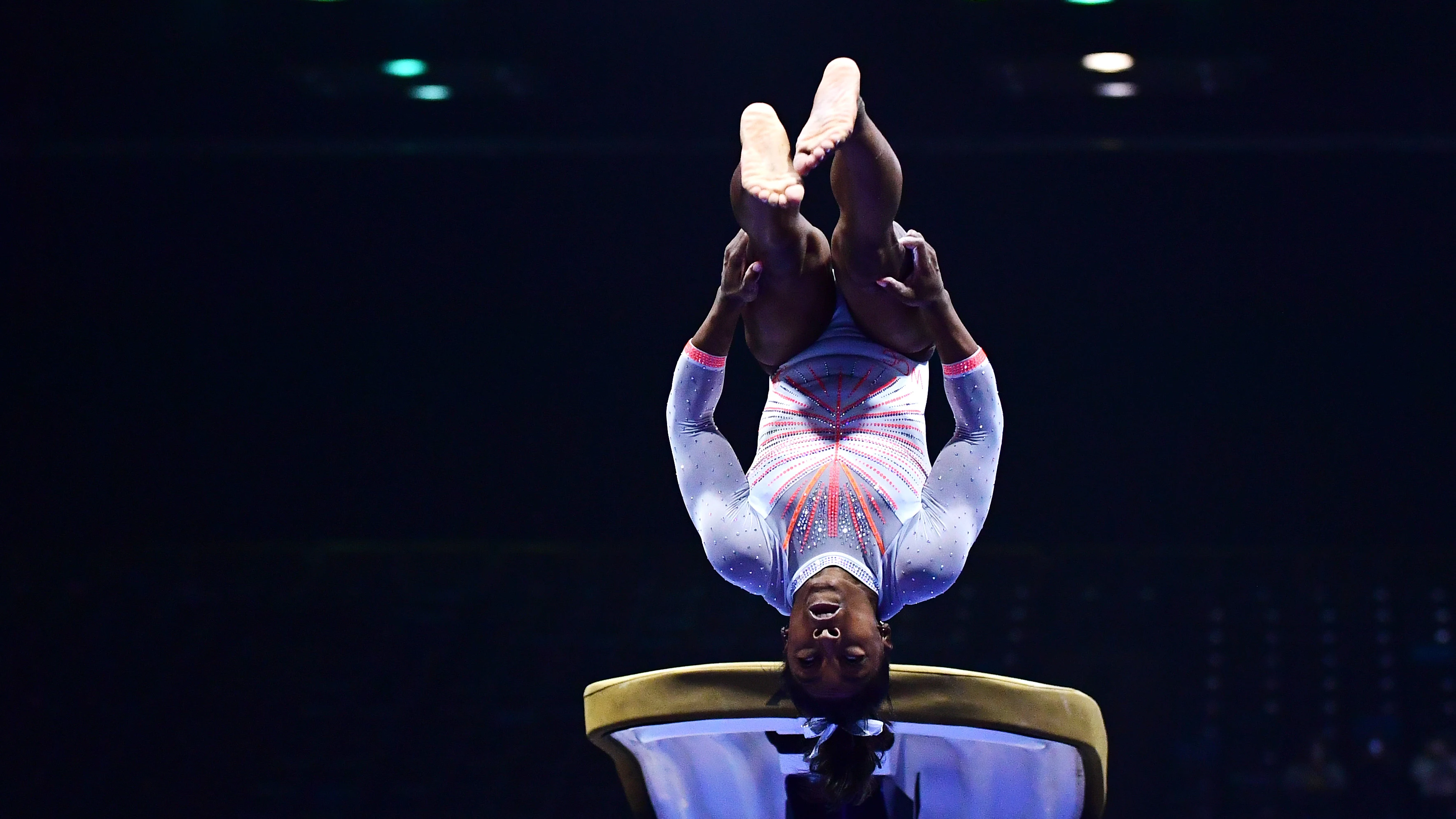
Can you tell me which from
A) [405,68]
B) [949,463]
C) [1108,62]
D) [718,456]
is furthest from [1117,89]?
[718,456]

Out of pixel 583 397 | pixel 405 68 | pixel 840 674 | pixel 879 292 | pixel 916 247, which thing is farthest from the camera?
pixel 583 397

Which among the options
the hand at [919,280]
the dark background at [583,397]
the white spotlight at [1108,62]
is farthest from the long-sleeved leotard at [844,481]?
the white spotlight at [1108,62]

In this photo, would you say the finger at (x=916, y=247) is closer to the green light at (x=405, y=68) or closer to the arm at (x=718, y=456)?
the arm at (x=718, y=456)

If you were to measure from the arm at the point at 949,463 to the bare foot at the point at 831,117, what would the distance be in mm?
221

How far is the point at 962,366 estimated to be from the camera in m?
1.89

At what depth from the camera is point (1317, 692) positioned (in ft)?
12.4

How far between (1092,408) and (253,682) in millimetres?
2724

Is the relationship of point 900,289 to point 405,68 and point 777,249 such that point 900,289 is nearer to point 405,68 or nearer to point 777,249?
point 777,249

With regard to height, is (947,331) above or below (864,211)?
below

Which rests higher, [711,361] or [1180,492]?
[711,361]

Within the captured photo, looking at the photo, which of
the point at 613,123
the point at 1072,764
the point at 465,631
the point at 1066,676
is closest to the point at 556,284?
the point at 613,123

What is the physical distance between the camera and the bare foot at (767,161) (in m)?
1.65

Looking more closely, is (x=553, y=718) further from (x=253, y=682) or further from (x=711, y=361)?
(x=711, y=361)

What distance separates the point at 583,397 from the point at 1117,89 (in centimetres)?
184
